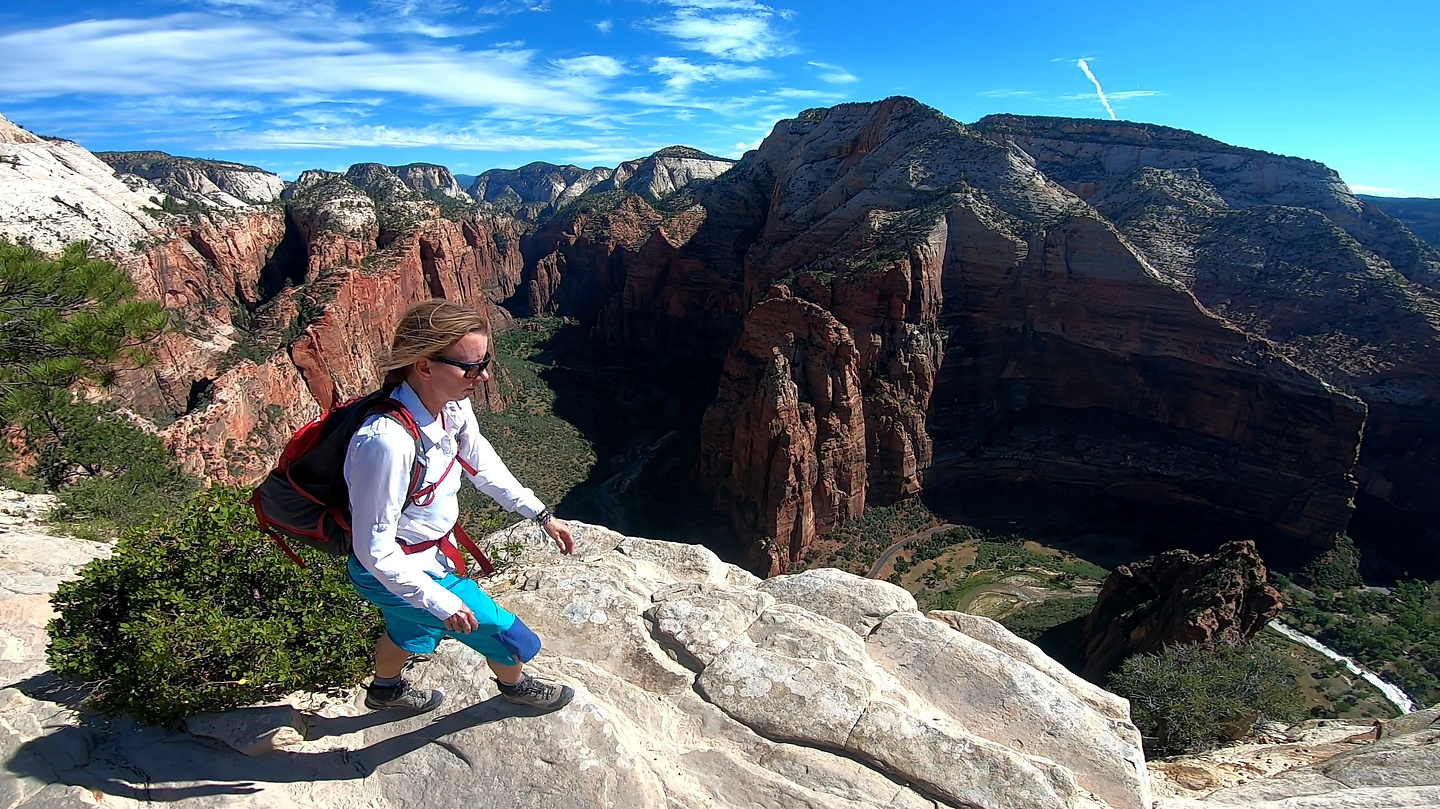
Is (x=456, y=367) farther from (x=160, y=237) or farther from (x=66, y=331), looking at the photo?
(x=160, y=237)

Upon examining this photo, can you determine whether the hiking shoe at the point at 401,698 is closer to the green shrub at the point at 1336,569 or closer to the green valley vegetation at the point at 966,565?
the green valley vegetation at the point at 966,565

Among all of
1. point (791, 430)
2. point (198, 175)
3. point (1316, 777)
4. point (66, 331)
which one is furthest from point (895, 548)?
point (198, 175)

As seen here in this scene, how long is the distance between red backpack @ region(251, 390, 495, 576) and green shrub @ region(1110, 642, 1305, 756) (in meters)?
11.8

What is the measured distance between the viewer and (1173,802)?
6.11m

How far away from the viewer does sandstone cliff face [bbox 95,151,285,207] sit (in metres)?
113

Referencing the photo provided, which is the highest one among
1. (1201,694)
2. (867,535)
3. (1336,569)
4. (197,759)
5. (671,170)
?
(671,170)

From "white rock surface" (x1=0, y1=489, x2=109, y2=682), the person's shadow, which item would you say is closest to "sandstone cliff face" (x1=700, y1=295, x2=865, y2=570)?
"white rock surface" (x1=0, y1=489, x2=109, y2=682)

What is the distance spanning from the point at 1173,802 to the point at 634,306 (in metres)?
70.9

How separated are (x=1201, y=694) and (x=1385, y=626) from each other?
28.1 m

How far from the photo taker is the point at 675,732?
19.5 feet

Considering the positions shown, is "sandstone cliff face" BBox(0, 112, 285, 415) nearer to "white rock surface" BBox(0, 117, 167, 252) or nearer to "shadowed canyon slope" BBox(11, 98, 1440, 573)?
"white rock surface" BBox(0, 117, 167, 252)

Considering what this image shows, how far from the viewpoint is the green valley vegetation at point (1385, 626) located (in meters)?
29.3

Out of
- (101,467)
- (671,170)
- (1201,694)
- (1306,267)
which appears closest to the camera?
(1201,694)

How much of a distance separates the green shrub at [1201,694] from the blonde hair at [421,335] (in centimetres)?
1187
